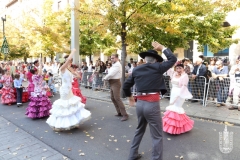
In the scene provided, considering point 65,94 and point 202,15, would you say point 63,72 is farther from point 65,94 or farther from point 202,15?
point 202,15

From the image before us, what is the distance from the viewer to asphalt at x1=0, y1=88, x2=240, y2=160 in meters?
4.21

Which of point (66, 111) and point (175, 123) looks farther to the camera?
point (66, 111)

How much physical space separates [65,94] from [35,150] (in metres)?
A: 1.68

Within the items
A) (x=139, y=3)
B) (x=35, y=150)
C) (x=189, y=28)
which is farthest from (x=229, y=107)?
(x=35, y=150)

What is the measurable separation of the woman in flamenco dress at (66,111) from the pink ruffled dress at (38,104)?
1.44 m

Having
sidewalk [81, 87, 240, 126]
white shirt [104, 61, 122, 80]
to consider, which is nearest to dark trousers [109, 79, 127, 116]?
white shirt [104, 61, 122, 80]

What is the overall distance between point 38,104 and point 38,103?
4 cm

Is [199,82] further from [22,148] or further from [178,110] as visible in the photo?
[22,148]

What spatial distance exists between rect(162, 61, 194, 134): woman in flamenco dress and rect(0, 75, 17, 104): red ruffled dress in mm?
7044

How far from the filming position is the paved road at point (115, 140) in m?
4.20

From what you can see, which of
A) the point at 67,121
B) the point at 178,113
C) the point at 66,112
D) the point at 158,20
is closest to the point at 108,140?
the point at 67,121

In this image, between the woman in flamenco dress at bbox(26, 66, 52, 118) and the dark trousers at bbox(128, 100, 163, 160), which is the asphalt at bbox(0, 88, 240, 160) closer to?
the woman in flamenco dress at bbox(26, 66, 52, 118)

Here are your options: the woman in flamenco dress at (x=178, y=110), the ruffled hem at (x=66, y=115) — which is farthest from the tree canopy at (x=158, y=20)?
the ruffled hem at (x=66, y=115)

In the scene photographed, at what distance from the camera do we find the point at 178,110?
5211mm
